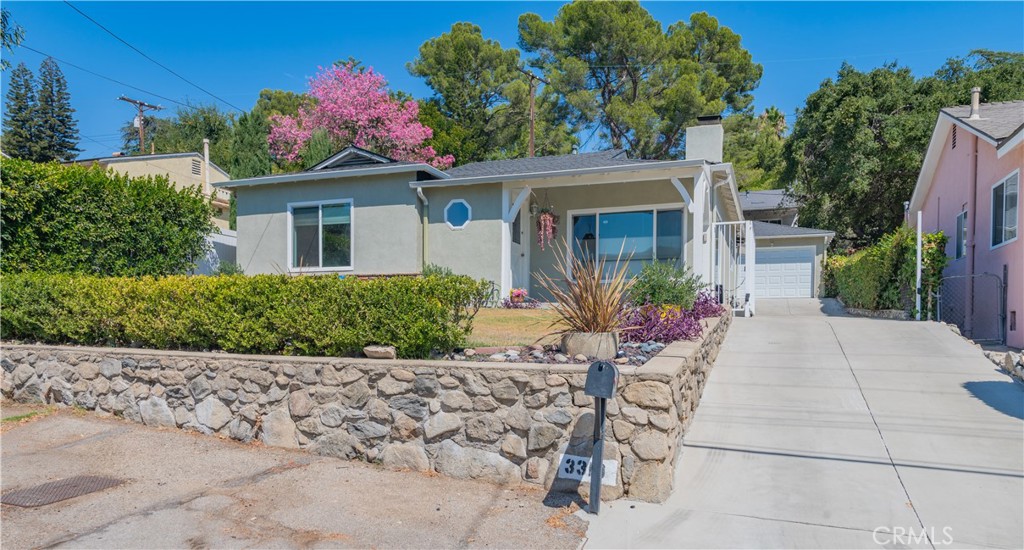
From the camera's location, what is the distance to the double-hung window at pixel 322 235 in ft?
42.5

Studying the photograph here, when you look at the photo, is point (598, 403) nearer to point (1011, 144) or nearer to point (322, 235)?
point (1011, 144)

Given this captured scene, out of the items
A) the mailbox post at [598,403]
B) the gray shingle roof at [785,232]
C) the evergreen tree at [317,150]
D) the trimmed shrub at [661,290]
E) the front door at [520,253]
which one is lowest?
the mailbox post at [598,403]

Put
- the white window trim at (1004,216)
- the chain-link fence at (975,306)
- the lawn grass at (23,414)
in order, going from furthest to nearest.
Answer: the chain-link fence at (975,306), the white window trim at (1004,216), the lawn grass at (23,414)

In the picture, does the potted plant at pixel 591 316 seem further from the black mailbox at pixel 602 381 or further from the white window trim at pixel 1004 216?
the white window trim at pixel 1004 216

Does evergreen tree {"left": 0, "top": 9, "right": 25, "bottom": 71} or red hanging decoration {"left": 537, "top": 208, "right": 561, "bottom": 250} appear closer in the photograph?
evergreen tree {"left": 0, "top": 9, "right": 25, "bottom": 71}

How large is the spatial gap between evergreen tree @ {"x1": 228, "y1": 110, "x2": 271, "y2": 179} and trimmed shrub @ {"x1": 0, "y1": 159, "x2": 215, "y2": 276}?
11.0 meters

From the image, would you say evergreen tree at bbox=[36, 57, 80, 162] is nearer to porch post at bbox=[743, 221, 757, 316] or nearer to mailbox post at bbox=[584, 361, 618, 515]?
porch post at bbox=[743, 221, 757, 316]

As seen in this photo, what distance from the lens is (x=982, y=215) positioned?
10766 mm

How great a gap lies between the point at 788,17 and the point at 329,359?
12.6 m

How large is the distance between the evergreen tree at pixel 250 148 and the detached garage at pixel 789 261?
1800 cm

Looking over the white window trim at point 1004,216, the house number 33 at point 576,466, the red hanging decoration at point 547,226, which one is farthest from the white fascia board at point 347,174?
the white window trim at point 1004,216

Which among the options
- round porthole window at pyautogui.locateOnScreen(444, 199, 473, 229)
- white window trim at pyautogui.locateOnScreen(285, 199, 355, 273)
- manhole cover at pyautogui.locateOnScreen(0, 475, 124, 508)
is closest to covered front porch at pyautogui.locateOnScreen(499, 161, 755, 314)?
round porthole window at pyautogui.locateOnScreen(444, 199, 473, 229)

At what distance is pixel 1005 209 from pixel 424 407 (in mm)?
10222

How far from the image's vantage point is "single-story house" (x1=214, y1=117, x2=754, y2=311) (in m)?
11.9
